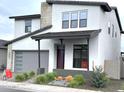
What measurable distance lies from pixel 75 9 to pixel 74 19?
919 millimetres

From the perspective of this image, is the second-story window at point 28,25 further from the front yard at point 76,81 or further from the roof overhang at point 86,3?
the front yard at point 76,81

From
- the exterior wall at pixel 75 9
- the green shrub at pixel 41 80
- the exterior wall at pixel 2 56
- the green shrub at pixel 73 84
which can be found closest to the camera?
the green shrub at pixel 73 84

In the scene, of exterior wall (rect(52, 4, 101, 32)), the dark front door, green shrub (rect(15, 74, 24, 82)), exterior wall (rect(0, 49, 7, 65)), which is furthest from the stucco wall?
exterior wall (rect(0, 49, 7, 65))

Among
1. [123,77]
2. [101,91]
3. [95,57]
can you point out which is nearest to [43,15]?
[95,57]

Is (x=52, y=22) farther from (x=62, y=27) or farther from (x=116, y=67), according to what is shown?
(x=116, y=67)

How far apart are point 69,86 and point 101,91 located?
270 centimetres

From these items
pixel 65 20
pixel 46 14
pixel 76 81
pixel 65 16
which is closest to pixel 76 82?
pixel 76 81

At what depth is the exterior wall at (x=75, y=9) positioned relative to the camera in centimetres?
2362

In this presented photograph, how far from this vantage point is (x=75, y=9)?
81.6ft

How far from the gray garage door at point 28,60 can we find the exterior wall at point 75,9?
3.05 m

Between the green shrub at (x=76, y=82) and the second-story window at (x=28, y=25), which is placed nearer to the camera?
the green shrub at (x=76, y=82)

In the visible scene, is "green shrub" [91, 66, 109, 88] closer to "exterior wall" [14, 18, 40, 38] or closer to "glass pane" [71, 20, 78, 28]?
"glass pane" [71, 20, 78, 28]

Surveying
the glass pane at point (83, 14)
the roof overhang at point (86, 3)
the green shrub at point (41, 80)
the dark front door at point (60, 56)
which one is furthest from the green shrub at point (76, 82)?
the roof overhang at point (86, 3)

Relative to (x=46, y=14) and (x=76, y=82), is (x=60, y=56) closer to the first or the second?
(x=46, y=14)
